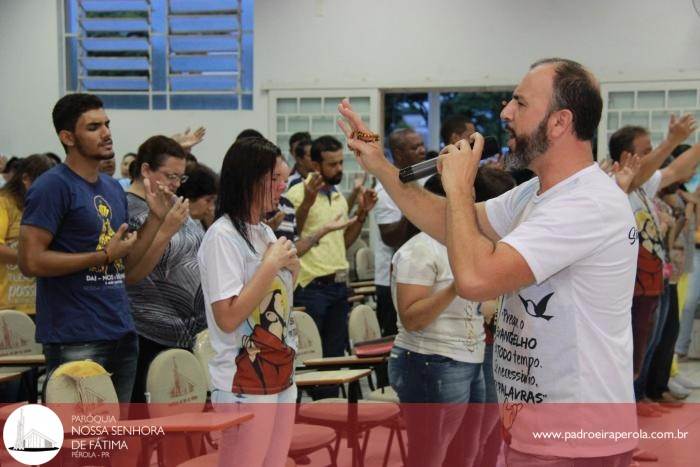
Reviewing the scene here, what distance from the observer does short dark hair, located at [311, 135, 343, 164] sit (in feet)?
19.9

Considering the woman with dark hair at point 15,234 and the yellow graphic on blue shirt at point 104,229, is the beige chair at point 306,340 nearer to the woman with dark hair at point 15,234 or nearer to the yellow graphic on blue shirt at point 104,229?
the yellow graphic on blue shirt at point 104,229

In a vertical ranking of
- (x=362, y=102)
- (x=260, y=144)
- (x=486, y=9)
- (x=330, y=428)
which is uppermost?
(x=486, y=9)

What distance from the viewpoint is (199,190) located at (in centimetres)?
427

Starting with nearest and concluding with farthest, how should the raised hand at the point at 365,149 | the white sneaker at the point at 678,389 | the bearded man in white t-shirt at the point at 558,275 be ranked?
the bearded man in white t-shirt at the point at 558,275 < the raised hand at the point at 365,149 < the white sneaker at the point at 678,389

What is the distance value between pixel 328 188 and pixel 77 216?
294 cm

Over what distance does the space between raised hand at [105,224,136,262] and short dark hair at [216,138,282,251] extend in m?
0.49

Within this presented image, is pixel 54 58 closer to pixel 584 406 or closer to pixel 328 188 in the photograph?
pixel 328 188

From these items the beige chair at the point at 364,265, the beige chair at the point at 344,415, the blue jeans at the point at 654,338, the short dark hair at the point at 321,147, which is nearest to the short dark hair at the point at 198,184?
the beige chair at the point at 344,415

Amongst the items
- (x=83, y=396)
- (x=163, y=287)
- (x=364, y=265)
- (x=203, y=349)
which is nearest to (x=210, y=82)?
(x=364, y=265)

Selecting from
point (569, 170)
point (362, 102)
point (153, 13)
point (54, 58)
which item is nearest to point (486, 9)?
point (362, 102)

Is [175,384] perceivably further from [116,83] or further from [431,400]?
[116,83]

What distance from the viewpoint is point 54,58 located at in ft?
30.9

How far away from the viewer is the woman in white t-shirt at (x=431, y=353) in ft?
10.8

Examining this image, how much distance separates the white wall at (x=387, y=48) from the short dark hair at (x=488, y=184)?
17.5 feet
